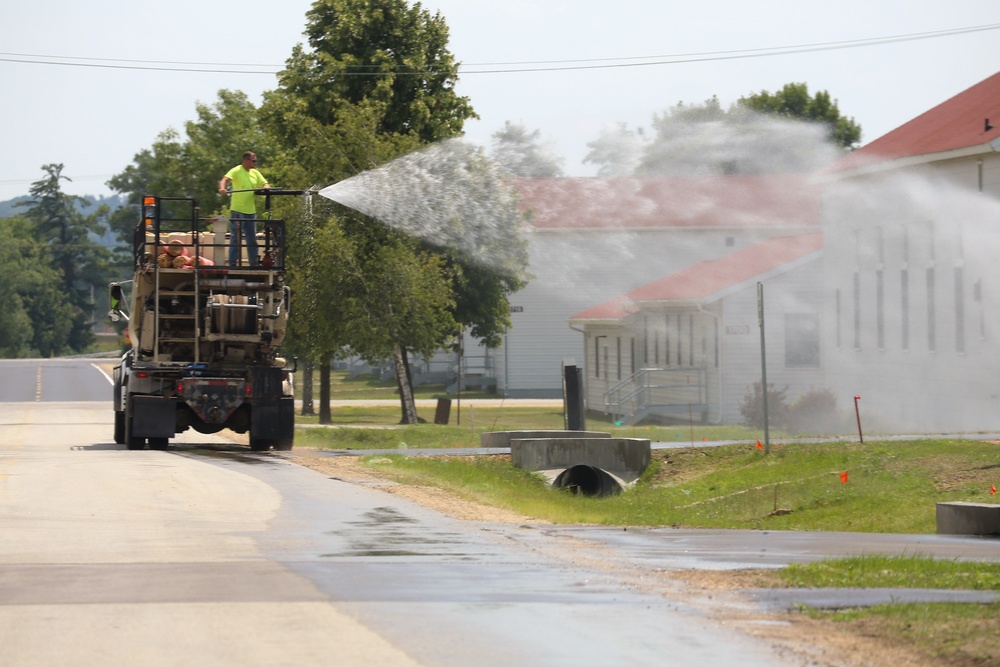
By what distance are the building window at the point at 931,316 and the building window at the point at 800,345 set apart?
7.86 meters

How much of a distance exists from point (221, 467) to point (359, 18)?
27.9 m

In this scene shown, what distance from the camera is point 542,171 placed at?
142 ft

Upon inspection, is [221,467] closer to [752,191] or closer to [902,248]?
[902,248]

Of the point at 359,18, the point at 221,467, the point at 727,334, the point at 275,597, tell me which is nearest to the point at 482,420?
the point at 727,334

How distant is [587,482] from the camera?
24.6 metres

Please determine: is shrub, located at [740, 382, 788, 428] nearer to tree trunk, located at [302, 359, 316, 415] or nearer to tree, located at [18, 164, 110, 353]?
tree trunk, located at [302, 359, 316, 415]

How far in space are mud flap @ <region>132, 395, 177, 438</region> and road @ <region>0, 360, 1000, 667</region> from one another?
195 inches

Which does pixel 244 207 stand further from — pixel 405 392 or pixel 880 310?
pixel 405 392

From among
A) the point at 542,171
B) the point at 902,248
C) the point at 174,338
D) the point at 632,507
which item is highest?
the point at 542,171

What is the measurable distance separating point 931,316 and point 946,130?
13.3 ft

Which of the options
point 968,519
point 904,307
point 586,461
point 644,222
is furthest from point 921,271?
point 644,222

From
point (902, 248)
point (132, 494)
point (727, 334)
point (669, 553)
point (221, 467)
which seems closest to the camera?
point (669, 553)

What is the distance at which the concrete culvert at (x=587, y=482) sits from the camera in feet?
78.2

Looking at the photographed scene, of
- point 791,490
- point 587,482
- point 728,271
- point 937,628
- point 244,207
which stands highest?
point 728,271
